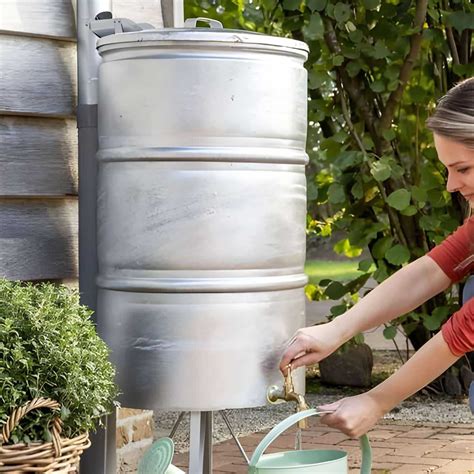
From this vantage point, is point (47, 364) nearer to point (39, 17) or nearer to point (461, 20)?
point (39, 17)

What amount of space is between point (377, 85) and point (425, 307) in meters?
0.97

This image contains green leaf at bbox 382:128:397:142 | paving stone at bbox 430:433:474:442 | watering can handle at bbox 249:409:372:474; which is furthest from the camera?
green leaf at bbox 382:128:397:142

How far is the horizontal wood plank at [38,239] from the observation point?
108 inches

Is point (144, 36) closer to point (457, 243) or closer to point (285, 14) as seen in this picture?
point (457, 243)

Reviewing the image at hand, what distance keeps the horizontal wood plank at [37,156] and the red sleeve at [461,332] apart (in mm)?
1187

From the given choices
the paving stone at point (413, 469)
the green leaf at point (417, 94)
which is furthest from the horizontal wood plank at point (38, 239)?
the green leaf at point (417, 94)

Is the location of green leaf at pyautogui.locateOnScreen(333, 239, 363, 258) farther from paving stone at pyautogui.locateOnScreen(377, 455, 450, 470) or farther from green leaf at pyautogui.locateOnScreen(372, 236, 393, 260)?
paving stone at pyautogui.locateOnScreen(377, 455, 450, 470)

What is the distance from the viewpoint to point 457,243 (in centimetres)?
242

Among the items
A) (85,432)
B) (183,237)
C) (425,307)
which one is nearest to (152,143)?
(183,237)

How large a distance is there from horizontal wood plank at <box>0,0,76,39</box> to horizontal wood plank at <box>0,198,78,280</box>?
0.43m

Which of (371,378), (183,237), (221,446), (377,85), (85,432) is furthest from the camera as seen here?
(371,378)

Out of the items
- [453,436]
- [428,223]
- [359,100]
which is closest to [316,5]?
[359,100]

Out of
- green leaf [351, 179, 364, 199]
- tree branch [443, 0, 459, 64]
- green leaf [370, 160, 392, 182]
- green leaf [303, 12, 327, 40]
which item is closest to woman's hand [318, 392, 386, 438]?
green leaf [370, 160, 392, 182]

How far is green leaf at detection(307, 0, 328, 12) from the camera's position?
4.31m
